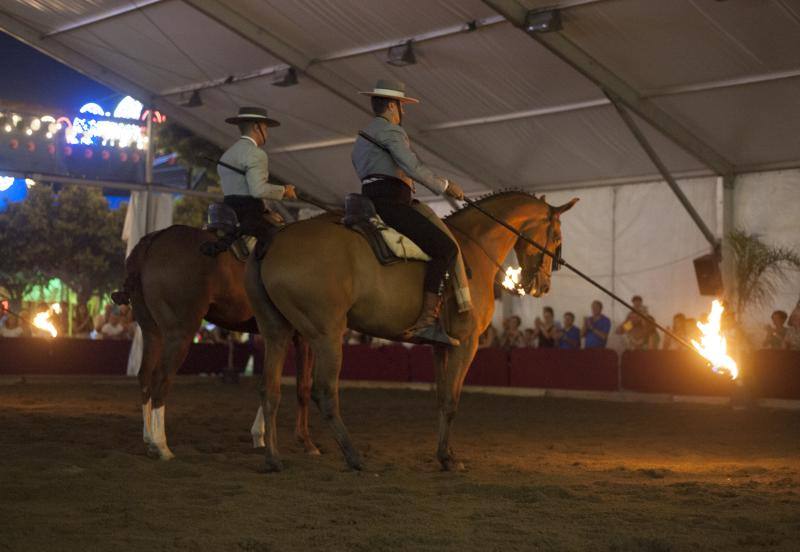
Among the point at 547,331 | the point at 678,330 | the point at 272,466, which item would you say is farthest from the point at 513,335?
the point at 272,466

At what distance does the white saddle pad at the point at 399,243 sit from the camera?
7.37 m

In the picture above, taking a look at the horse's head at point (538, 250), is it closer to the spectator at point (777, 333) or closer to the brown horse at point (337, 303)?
the brown horse at point (337, 303)

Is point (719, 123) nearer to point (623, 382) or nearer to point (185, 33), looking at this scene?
point (623, 382)

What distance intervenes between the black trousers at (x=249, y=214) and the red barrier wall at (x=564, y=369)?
1024 cm

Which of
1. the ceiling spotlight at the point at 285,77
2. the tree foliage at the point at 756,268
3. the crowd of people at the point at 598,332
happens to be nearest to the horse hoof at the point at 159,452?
the crowd of people at the point at 598,332

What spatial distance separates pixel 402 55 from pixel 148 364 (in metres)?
8.36

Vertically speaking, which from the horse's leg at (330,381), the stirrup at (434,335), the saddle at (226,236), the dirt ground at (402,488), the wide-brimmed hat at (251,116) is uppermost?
the wide-brimmed hat at (251,116)

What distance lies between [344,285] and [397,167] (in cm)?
100

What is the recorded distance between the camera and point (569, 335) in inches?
726

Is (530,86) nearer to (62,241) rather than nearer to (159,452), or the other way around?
(159,452)

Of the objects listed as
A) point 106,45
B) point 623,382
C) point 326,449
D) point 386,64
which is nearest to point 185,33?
point 106,45

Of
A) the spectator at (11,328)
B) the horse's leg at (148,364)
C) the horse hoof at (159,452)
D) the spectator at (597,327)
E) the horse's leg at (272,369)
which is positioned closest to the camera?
the horse's leg at (272,369)

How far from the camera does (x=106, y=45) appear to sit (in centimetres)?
1886

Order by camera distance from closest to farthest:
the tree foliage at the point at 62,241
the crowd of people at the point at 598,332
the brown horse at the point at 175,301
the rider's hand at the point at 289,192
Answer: the rider's hand at the point at 289,192 < the brown horse at the point at 175,301 < the crowd of people at the point at 598,332 < the tree foliage at the point at 62,241
